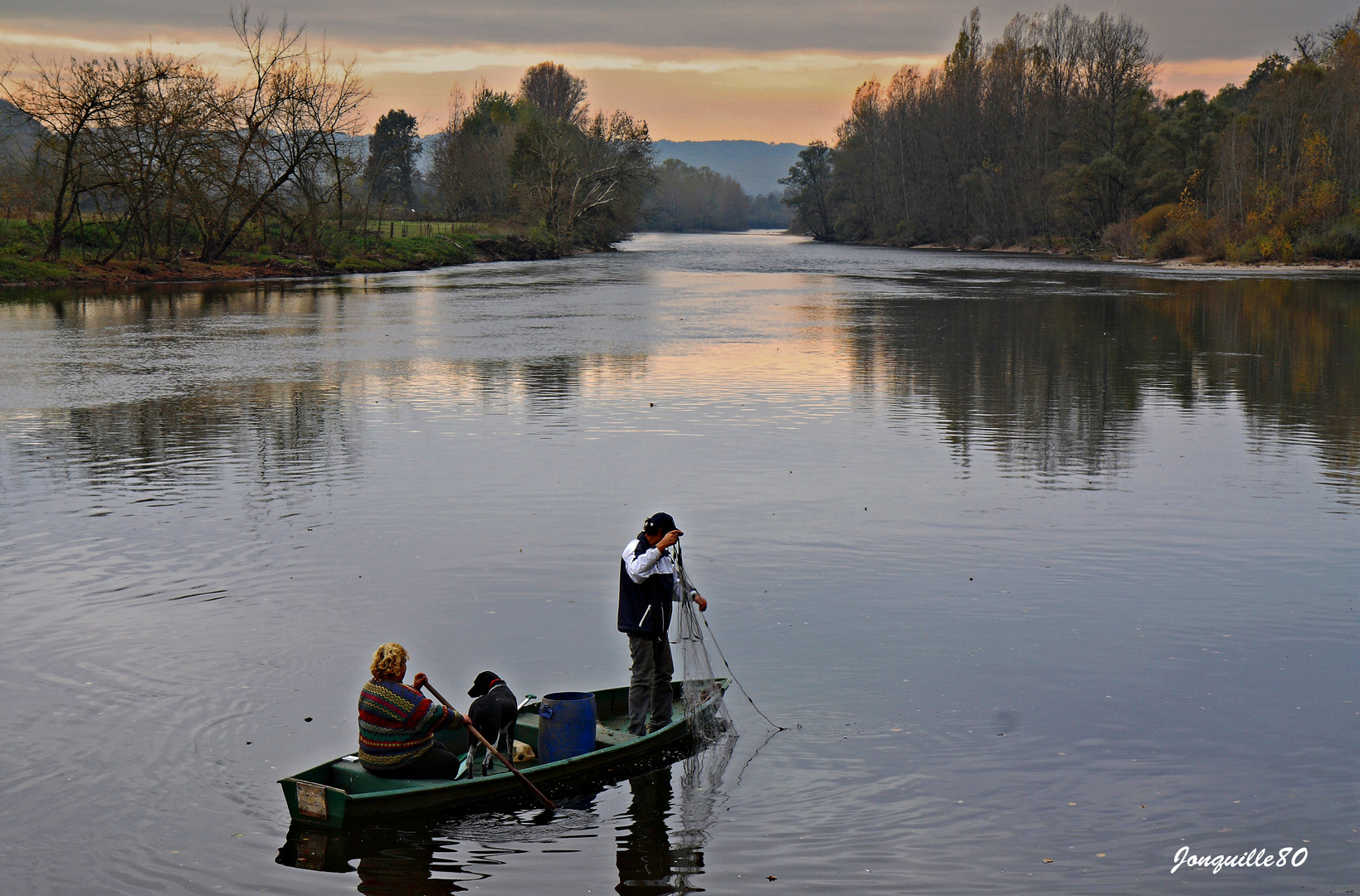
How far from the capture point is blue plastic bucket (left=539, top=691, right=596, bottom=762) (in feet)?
27.8

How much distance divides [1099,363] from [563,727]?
24.3 meters

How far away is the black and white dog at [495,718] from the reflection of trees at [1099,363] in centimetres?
1129

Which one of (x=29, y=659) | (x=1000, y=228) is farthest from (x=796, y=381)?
(x=1000, y=228)

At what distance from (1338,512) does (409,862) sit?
12503mm

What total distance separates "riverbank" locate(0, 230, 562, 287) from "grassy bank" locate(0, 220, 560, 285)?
4 centimetres

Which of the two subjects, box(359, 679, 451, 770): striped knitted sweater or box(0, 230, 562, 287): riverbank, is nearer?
box(359, 679, 451, 770): striped knitted sweater

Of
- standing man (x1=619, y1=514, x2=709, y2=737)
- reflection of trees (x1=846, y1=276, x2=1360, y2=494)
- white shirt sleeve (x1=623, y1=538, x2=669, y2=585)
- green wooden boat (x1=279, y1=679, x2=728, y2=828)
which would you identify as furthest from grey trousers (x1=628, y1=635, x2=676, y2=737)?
reflection of trees (x1=846, y1=276, x2=1360, y2=494)

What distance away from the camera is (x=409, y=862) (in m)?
7.37

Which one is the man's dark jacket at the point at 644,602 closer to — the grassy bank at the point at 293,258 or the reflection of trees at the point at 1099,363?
the reflection of trees at the point at 1099,363

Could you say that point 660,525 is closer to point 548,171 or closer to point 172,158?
point 172,158

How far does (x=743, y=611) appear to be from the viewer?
38.3 feet

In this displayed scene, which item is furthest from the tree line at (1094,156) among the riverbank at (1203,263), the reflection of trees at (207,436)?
the reflection of trees at (207,436)

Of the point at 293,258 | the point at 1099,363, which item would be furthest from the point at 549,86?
the point at 1099,363

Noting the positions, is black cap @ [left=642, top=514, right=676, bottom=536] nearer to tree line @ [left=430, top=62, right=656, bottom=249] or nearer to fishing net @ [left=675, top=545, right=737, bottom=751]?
fishing net @ [left=675, top=545, right=737, bottom=751]
